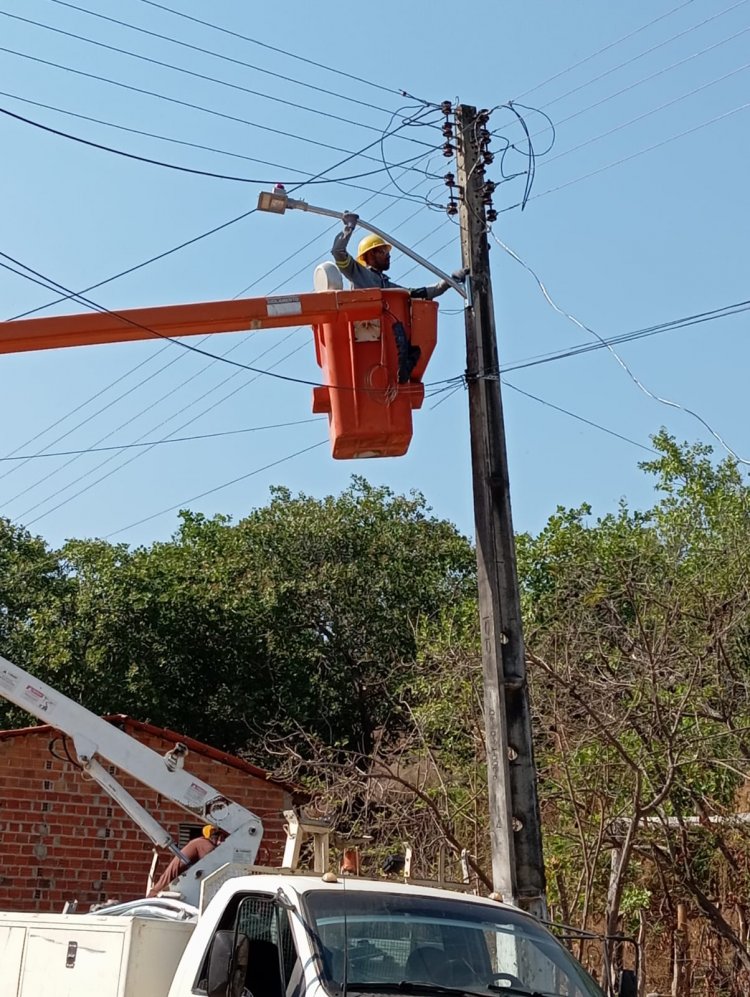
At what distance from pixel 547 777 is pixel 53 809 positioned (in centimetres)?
682

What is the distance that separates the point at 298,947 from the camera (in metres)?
5.49

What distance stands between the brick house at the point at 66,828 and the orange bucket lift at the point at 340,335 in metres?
7.39

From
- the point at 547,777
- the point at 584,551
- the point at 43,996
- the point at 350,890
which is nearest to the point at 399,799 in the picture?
the point at 547,777

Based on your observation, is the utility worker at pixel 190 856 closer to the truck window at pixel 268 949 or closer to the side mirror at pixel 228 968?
the truck window at pixel 268 949

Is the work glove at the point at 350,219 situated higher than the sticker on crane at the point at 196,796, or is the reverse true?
the work glove at the point at 350,219

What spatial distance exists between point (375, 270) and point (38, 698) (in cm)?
455

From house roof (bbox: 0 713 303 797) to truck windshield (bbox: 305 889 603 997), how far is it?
9.35 meters

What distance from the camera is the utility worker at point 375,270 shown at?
387 inches

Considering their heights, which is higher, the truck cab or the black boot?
the black boot

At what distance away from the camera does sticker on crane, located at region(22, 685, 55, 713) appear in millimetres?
10852

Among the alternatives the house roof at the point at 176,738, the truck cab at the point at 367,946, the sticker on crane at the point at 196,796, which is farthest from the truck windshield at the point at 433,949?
the house roof at the point at 176,738

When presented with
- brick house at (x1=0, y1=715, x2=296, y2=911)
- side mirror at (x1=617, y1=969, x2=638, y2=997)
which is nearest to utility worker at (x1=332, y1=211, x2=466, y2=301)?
side mirror at (x1=617, y1=969, x2=638, y2=997)

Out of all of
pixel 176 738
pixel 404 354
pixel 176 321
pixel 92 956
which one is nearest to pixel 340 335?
pixel 404 354

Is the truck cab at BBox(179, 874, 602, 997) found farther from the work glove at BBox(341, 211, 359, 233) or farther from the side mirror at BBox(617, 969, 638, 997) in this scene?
the work glove at BBox(341, 211, 359, 233)
